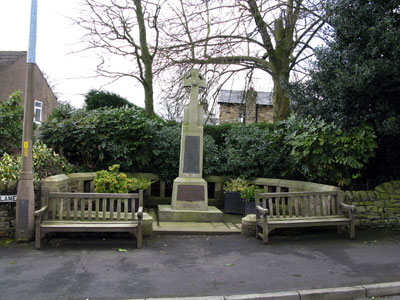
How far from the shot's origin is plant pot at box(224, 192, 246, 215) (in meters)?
9.48

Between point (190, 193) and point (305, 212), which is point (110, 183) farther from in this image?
point (305, 212)

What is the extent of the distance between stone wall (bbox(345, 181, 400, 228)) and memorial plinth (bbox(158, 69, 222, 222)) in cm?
311

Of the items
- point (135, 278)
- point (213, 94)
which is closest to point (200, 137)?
point (135, 278)

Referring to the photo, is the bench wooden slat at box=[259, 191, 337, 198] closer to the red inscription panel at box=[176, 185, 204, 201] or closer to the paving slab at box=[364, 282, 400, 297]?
the red inscription panel at box=[176, 185, 204, 201]

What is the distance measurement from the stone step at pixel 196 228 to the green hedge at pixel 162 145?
2.29 meters

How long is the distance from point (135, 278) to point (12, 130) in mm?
9486

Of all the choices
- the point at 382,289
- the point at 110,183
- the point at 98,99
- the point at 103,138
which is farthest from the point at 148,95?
the point at 382,289

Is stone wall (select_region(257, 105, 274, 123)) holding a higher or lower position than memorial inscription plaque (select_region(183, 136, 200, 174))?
higher

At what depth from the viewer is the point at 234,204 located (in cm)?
951

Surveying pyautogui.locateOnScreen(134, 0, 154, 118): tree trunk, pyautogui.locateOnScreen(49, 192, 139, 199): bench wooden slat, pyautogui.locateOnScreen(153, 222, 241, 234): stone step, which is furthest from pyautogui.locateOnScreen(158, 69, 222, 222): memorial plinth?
pyautogui.locateOnScreen(134, 0, 154, 118): tree trunk

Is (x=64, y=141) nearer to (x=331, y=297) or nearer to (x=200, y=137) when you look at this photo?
(x=200, y=137)

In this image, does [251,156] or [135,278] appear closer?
[135,278]

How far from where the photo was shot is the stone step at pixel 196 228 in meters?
7.13

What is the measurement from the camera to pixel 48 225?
582 centimetres
